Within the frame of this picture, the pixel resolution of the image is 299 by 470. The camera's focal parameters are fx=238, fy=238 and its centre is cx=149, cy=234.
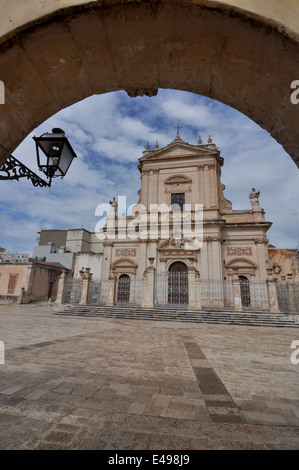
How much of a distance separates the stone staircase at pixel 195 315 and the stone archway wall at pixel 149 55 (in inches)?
454

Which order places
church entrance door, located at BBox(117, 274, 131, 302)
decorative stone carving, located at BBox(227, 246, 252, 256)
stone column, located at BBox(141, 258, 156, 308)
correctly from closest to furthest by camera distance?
stone column, located at BBox(141, 258, 156, 308) < decorative stone carving, located at BBox(227, 246, 252, 256) < church entrance door, located at BBox(117, 274, 131, 302)

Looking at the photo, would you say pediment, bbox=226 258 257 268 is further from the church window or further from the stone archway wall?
the stone archway wall

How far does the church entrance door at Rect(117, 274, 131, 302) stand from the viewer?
18.5 metres

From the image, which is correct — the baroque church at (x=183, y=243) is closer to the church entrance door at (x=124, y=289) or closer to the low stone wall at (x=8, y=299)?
the church entrance door at (x=124, y=289)

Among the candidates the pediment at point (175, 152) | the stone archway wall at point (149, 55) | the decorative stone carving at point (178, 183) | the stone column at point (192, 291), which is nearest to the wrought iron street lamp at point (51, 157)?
the stone archway wall at point (149, 55)

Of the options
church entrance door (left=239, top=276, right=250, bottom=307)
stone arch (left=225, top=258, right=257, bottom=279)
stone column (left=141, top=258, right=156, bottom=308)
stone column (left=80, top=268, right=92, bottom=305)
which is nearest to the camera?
stone column (left=141, top=258, right=156, bottom=308)

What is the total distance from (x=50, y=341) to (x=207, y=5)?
651 centimetres

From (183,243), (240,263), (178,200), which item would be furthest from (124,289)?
(240,263)

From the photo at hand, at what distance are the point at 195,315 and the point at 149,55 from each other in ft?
40.8

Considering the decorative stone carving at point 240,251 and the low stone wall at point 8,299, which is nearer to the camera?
the decorative stone carving at point 240,251

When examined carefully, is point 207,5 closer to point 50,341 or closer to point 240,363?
point 240,363

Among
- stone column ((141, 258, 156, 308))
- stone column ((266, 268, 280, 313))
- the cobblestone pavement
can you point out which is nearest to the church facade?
stone column ((141, 258, 156, 308))

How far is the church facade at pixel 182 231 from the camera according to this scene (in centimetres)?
1756
